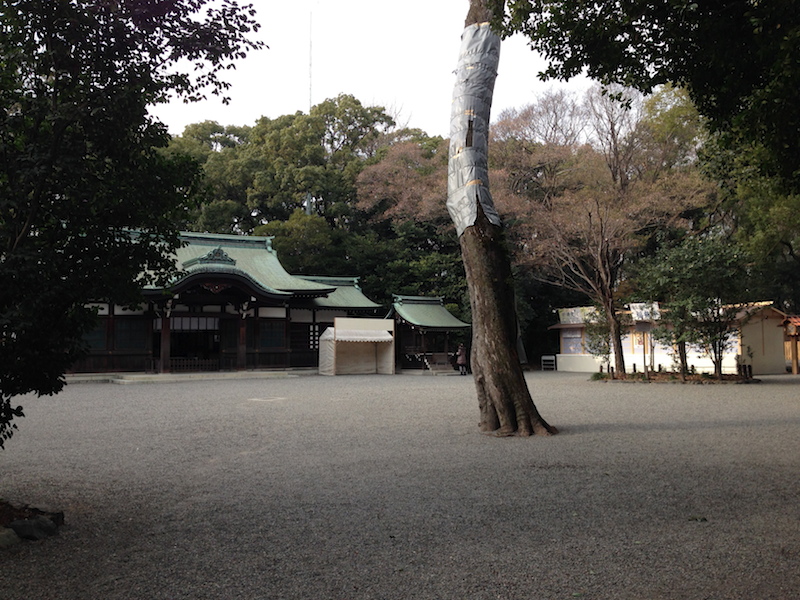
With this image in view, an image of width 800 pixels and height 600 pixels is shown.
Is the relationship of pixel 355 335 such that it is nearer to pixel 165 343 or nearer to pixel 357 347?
pixel 357 347

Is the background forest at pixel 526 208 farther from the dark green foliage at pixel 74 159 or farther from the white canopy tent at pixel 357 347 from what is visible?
the dark green foliage at pixel 74 159

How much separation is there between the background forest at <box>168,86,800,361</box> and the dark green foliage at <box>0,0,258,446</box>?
596 inches

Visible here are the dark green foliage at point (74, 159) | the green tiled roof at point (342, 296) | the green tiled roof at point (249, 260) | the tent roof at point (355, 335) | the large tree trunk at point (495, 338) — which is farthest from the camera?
the green tiled roof at point (342, 296)

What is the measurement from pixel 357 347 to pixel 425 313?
10.9 feet

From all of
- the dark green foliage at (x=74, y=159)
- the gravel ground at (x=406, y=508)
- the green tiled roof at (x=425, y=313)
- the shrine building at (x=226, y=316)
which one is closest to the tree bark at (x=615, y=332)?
the green tiled roof at (x=425, y=313)

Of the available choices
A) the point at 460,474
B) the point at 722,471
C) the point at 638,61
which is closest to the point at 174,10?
the point at 638,61

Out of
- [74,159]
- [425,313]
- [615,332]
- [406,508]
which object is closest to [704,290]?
[615,332]

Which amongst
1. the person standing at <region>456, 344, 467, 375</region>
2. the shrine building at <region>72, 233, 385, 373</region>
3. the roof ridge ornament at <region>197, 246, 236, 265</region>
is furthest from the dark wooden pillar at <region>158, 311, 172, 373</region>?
the person standing at <region>456, 344, 467, 375</region>

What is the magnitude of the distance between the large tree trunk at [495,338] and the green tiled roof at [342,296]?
657 inches

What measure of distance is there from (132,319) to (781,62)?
21060 millimetres

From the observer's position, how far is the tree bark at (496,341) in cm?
878

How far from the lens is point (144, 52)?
182 inches

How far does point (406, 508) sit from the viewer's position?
4.91 metres

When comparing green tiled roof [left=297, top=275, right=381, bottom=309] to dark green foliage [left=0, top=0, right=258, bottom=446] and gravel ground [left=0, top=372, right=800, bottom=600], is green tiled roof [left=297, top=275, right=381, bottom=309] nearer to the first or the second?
gravel ground [left=0, top=372, right=800, bottom=600]
